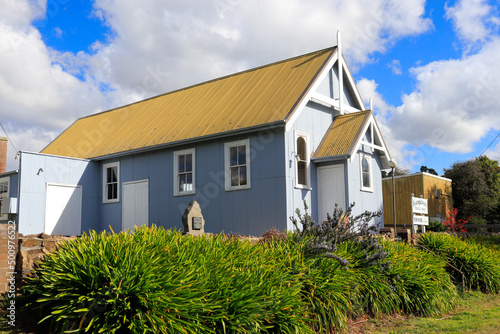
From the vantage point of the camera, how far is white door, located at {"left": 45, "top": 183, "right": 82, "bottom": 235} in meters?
17.5

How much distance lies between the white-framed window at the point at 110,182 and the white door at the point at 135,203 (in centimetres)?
61

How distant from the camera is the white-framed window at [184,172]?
630 inches

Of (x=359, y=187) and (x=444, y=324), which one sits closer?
(x=444, y=324)

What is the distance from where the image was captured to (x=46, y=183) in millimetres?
17516

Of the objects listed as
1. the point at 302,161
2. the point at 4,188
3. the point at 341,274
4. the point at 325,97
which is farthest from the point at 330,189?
the point at 4,188

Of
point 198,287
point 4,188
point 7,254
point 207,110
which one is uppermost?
point 207,110

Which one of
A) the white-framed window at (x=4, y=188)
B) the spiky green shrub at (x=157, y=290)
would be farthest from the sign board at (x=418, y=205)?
the white-framed window at (x=4, y=188)

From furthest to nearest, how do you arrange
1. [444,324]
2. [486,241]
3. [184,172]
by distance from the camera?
[184,172] < [486,241] < [444,324]

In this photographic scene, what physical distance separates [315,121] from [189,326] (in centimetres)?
1133

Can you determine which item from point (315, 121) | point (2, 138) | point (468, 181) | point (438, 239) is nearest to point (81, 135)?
point (2, 138)

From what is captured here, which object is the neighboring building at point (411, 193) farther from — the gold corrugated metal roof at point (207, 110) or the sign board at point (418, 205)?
the gold corrugated metal roof at point (207, 110)

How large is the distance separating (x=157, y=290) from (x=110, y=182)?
14.1 metres

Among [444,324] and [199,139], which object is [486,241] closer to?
[444,324]

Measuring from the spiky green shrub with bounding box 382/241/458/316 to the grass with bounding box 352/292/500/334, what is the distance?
25 centimetres
